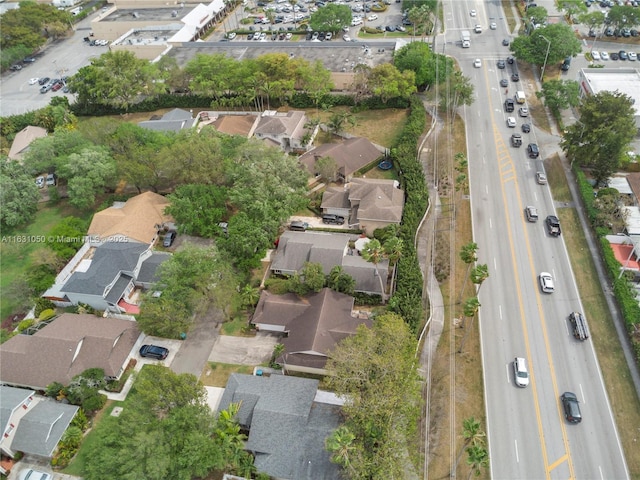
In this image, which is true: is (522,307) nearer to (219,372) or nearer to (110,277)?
(219,372)

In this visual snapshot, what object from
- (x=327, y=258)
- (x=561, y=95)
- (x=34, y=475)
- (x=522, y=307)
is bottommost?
(x=34, y=475)

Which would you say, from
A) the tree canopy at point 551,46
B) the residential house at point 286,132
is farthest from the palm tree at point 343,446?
the tree canopy at point 551,46

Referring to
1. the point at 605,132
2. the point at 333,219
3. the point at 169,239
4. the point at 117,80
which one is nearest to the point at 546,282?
the point at 605,132

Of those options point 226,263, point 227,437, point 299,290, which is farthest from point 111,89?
point 227,437

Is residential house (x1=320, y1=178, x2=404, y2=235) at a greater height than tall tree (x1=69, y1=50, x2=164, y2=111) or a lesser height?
lesser

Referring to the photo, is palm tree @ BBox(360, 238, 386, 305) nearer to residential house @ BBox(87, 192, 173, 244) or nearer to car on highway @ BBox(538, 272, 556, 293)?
car on highway @ BBox(538, 272, 556, 293)

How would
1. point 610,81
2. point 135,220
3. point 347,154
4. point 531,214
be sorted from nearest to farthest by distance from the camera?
1. point 531,214
2. point 135,220
3. point 347,154
4. point 610,81

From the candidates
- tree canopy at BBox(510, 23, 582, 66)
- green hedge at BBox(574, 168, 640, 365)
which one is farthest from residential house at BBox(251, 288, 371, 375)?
tree canopy at BBox(510, 23, 582, 66)
